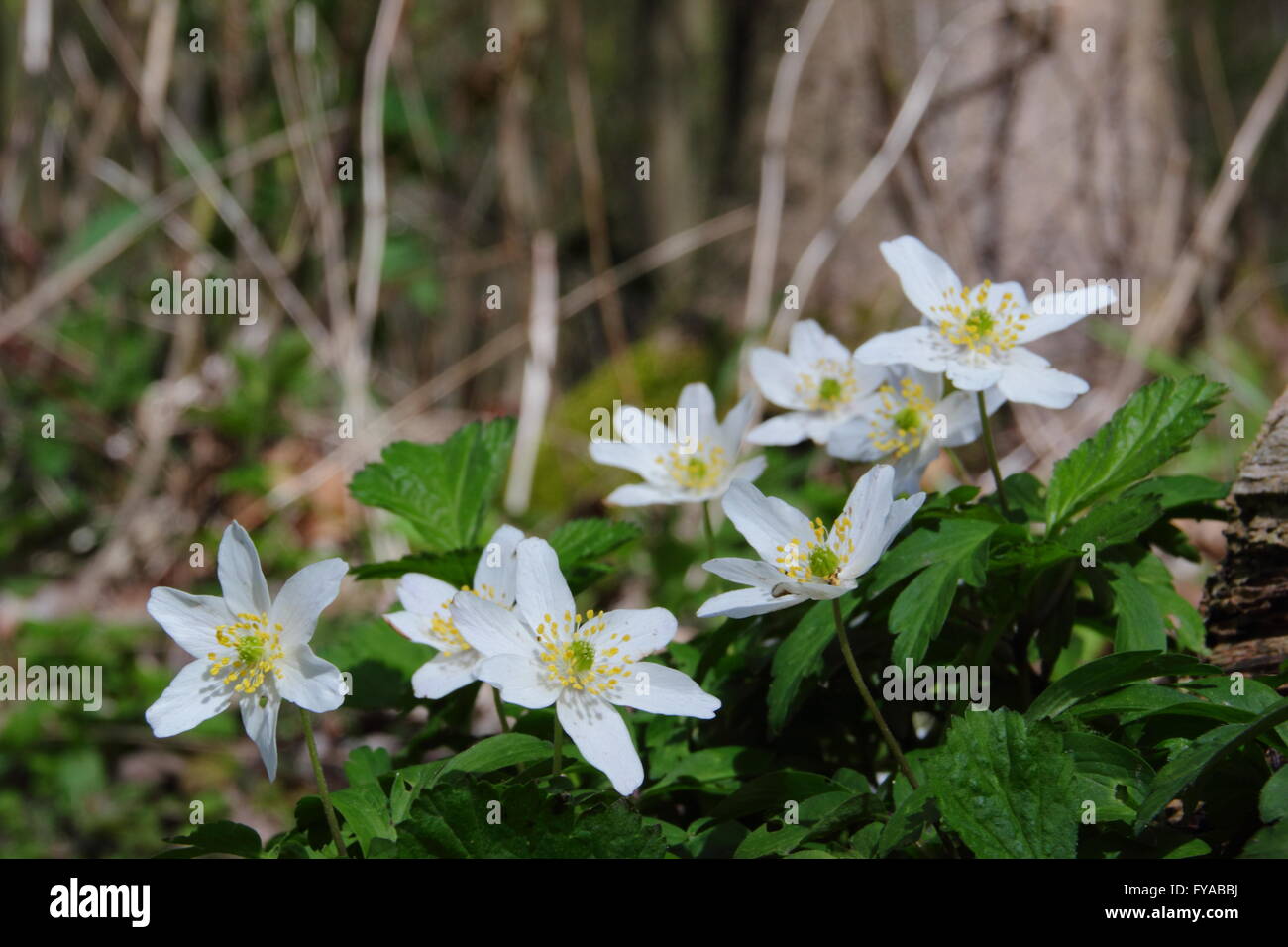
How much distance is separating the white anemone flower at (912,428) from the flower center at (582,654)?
48cm

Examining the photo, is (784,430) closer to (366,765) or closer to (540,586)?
(540,586)

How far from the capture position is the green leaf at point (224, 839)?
1.14m

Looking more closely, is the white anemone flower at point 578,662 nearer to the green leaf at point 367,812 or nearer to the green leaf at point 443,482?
the green leaf at point 367,812

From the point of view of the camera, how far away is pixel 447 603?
140cm

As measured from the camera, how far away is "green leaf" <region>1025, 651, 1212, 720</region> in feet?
3.76

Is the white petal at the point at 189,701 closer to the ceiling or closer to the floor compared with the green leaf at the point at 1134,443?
closer to the floor

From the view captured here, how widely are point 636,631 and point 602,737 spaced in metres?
0.13

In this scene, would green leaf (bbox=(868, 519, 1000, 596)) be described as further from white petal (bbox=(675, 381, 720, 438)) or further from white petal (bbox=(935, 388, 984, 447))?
white petal (bbox=(675, 381, 720, 438))

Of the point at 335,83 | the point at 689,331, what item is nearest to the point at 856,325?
the point at 689,331

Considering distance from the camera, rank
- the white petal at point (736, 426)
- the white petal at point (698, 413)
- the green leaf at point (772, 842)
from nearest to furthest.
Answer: the green leaf at point (772, 842) < the white petal at point (736, 426) < the white petal at point (698, 413)

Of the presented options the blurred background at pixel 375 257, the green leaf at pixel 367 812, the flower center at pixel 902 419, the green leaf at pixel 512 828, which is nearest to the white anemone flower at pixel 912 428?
the flower center at pixel 902 419

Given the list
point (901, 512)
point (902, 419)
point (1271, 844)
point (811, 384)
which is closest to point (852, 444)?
point (902, 419)

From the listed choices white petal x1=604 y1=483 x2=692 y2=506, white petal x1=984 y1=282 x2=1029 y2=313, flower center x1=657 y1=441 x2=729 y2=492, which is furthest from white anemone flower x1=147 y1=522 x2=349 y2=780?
white petal x1=984 y1=282 x2=1029 y2=313

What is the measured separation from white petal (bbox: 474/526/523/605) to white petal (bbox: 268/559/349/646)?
218 millimetres
